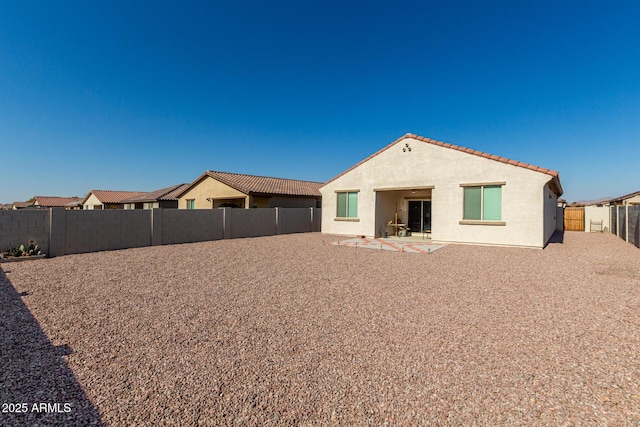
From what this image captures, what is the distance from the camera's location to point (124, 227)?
12602 millimetres

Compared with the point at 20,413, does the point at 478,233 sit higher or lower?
higher

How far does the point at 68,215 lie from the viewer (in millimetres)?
11000

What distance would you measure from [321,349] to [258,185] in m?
21.6

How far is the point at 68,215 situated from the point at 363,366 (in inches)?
501

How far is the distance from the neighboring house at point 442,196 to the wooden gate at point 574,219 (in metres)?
12.2

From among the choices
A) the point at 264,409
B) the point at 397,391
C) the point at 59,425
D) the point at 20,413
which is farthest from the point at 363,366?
the point at 20,413

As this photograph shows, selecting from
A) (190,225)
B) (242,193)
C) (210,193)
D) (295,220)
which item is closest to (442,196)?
(295,220)

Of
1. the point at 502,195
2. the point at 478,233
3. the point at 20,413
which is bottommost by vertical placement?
the point at 20,413

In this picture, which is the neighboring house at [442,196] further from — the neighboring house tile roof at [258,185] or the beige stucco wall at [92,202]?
the beige stucco wall at [92,202]

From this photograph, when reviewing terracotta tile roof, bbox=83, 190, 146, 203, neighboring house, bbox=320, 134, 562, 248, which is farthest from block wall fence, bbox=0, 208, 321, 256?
terracotta tile roof, bbox=83, 190, 146, 203

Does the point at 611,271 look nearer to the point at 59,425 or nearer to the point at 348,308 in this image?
the point at 348,308

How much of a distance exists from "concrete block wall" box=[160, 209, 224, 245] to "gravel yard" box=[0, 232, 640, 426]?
673cm

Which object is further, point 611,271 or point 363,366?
point 611,271

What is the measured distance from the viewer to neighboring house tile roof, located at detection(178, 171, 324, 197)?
22375mm
